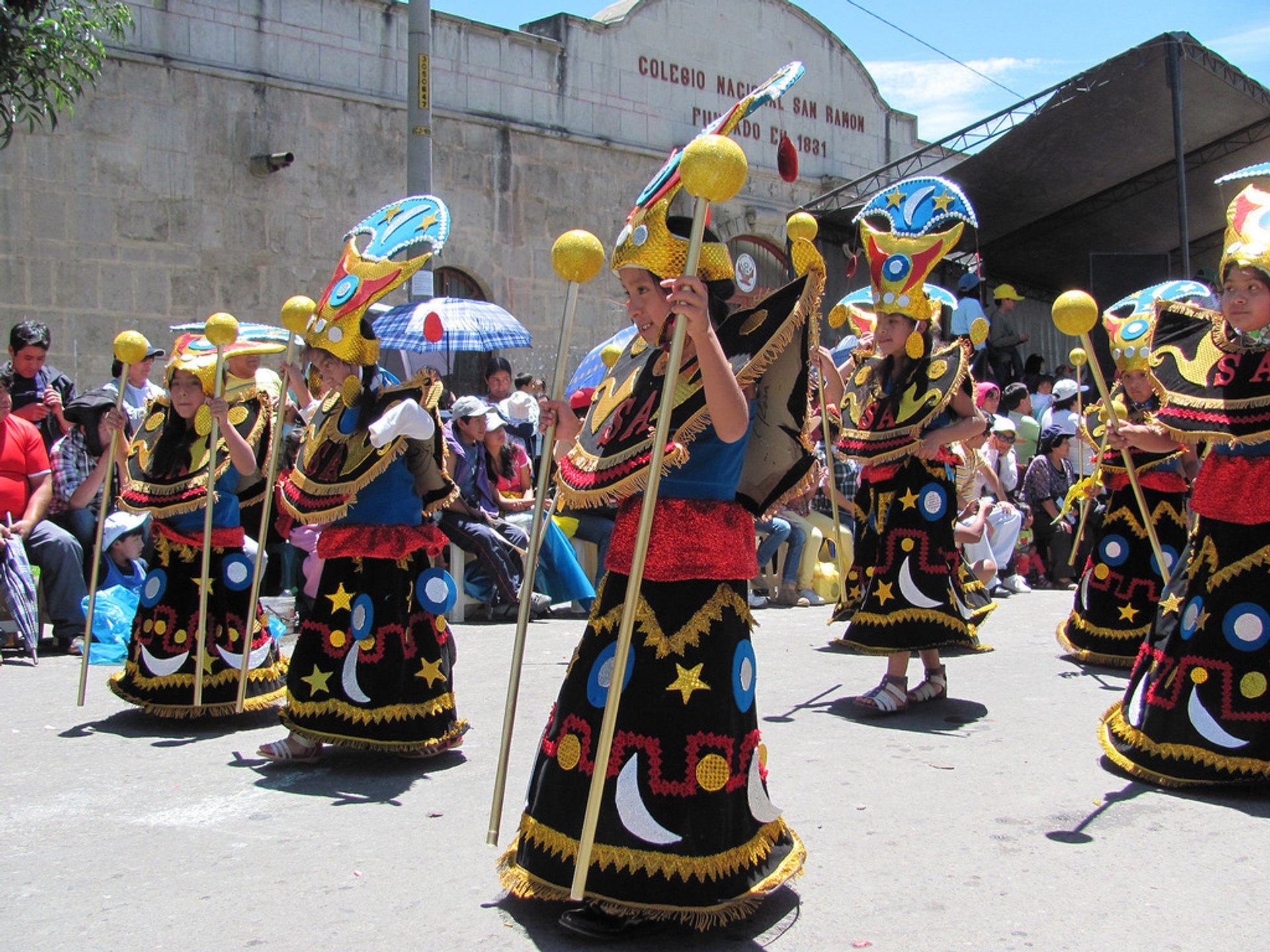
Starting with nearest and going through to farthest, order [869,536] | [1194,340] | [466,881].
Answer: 1. [466,881]
2. [1194,340]
3. [869,536]

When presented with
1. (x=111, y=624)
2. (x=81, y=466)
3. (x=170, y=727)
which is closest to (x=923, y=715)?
(x=170, y=727)

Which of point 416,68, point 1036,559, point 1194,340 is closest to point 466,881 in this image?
point 1194,340

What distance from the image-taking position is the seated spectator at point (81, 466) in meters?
7.93

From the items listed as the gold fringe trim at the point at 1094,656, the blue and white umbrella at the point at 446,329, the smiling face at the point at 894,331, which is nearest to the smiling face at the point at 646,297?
the smiling face at the point at 894,331

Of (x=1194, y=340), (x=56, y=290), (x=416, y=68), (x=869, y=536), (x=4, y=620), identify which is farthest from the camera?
(x=56, y=290)

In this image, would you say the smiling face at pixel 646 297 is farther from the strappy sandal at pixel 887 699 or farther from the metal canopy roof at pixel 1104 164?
the metal canopy roof at pixel 1104 164

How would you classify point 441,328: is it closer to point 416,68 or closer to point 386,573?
point 416,68

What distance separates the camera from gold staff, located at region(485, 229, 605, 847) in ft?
10.5

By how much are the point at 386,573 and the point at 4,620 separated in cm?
367

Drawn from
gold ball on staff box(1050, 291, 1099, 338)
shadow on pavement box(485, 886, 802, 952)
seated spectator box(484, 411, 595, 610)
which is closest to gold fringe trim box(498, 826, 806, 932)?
shadow on pavement box(485, 886, 802, 952)

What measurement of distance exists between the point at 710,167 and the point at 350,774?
3.07m

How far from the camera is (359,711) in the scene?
4812 mm

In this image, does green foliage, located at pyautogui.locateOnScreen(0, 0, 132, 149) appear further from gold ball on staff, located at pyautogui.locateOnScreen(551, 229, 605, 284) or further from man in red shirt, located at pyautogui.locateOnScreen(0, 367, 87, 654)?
gold ball on staff, located at pyautogui.locateOnScreen(551, 229, 605, 284)

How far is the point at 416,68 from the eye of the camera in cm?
966
